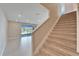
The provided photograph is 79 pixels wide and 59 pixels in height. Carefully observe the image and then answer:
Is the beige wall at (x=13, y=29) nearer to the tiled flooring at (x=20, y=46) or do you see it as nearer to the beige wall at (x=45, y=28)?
the tiled flooring at (x=20, y=46)

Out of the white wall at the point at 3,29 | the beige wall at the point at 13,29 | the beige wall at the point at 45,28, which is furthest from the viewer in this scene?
the beige wall at the point at 45,28

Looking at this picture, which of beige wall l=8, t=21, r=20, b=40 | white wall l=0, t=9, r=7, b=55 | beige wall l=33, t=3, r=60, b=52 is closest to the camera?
beige wall l=8, t=21, r=20, b=40

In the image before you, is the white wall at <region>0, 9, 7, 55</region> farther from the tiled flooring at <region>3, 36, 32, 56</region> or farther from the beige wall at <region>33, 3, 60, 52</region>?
the beige wall at <region>33, 3, 60, 52</region>

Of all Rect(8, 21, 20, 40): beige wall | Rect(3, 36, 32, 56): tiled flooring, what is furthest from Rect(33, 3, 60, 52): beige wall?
Rect(8, 21, 20, 40): beige wall

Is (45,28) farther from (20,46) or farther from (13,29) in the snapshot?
(13,29)

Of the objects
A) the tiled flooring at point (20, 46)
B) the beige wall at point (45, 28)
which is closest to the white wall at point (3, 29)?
the tiled flooring at point (20, 46)

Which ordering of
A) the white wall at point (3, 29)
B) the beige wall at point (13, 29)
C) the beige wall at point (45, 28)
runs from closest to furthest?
1. the beige wall at point (13, 29)
2. the white wall at point (3, 29)
3. the beige wall at point (45, 28)

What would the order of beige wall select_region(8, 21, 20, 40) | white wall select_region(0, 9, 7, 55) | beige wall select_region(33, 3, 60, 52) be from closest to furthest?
beige wall select_region(8, 21, 20, 40)
white wall select_region(0, 9, 7, 55)
beige wall select_region(33, 3, 60, 52)

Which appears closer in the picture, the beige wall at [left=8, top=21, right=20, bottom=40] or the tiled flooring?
the beige wall at [left=8, top=21, right=20, bottom=40]

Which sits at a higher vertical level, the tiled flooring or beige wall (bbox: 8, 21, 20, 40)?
beige wall (bbox: 8, 21, 20, 40)

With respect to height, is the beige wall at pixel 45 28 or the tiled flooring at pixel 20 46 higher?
the beige wall at pixel 45 28

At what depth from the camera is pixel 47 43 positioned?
10.3ft

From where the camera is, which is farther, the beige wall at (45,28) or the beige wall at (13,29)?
the beige wall at (45,28)

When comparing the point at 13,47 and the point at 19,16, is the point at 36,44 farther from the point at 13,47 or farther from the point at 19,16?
the point at 19,16
